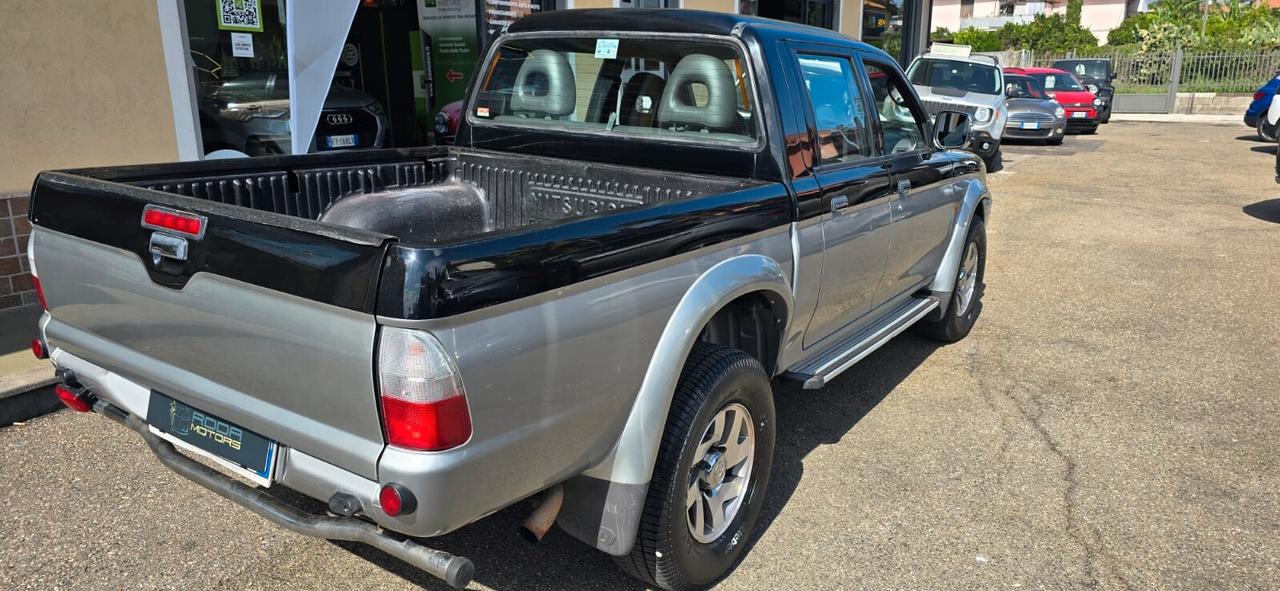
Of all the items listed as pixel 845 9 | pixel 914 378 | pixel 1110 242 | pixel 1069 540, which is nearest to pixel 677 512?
pixel 1069 540

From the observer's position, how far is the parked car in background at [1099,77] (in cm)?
2295

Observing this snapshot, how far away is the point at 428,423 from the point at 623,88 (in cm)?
226

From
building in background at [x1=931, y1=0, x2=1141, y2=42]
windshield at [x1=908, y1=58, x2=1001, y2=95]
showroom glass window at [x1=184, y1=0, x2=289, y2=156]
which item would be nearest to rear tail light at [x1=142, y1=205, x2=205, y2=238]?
showroom glass window at [x1=184, y1=0, x2=289, y2=156]

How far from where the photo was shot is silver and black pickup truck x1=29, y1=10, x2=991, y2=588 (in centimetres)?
201

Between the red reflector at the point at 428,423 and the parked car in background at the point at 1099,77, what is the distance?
79.7 ft

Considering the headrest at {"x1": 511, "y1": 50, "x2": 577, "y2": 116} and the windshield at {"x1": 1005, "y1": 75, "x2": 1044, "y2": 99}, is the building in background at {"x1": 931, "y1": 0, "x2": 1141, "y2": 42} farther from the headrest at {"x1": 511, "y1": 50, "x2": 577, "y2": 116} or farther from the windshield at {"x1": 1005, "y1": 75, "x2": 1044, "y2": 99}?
the headrest at {"x1": 511, "y1": 50, "x2": 577, "y2": 116}

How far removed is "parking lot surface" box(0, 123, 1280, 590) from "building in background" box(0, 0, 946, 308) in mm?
2035

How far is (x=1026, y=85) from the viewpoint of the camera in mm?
18906

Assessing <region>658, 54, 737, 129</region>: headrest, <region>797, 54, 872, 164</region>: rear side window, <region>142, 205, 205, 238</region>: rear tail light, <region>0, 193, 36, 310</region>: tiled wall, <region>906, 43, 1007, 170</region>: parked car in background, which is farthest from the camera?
<region>906, 43, 1007, 170</region>: parked car in background

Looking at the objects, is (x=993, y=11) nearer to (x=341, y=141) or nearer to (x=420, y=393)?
(x=341, y=141)

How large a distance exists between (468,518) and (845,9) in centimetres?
1511

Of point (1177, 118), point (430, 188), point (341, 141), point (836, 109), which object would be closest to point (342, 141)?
point (341, 141)

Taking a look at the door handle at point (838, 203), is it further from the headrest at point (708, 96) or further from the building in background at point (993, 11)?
the building in background at point (993, 11)

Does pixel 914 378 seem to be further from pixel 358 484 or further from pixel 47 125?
pixel 47 125
